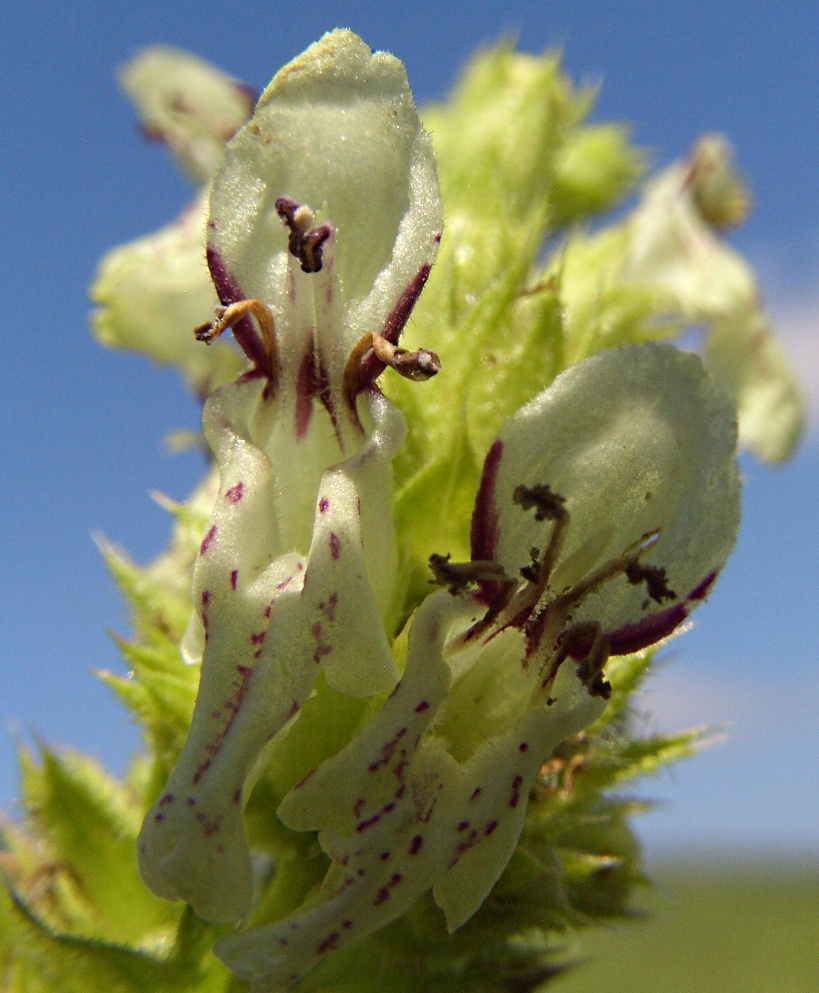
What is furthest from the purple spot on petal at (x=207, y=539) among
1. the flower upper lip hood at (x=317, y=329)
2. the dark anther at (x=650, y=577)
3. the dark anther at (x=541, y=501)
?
the dark anther at (x=650, y=577)

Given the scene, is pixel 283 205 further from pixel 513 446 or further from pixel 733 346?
pixel 733 346

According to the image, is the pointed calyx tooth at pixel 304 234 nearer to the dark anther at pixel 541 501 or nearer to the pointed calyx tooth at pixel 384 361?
the pointed calyx tooth at pixel 384 361

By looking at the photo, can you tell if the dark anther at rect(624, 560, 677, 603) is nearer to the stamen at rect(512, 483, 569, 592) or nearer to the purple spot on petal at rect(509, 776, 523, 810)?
the stamen at rect(512, 483, 569, 592)

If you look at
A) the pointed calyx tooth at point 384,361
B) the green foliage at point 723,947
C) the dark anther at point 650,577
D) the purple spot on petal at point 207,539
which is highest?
the pointed calyx tooth at point 384,361

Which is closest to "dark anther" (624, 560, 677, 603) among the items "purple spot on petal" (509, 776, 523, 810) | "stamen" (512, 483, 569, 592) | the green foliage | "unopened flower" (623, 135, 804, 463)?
"stamen" (512, 483, 569, 592)

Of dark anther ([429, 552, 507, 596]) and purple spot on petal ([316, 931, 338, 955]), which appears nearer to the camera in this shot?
purple spot on petal ([316, 931, 338, 955])

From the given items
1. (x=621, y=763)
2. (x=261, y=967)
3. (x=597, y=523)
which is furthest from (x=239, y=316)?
(x=621, y=763)
